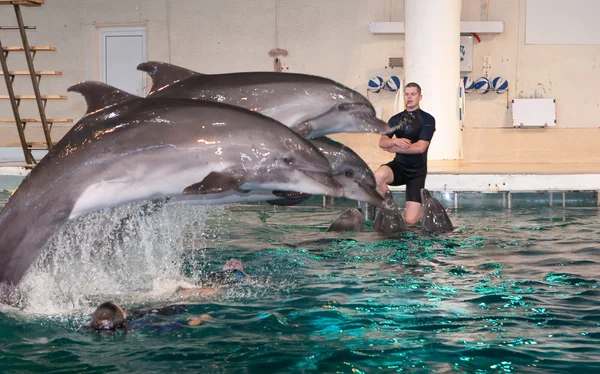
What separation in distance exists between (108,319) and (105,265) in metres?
1.54

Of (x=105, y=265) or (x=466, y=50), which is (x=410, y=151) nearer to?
(x=105, y=265)

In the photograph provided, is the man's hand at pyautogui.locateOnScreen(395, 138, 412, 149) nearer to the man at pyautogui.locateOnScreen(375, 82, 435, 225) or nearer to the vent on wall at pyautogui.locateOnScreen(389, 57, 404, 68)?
the man at pyautogui.locateOnScreen(375, 82, 435, 225)

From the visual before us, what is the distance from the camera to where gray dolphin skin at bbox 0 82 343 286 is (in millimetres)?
4469

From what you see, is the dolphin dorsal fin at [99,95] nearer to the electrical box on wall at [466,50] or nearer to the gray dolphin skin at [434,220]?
the gray dolphin skin at [434,220]

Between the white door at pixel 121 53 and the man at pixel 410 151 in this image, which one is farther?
the white door at pixel 121 53

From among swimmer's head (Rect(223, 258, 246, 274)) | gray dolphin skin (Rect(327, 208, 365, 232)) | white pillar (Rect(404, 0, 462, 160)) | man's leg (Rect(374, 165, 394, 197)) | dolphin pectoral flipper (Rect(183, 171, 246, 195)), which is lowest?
swimmer's head (Rect(223, 258, 246, 274))

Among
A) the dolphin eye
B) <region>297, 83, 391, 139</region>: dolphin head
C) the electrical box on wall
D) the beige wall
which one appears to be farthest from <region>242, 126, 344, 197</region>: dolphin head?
the electrical box on wall

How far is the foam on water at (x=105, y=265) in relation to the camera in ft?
15.8

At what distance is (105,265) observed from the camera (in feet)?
18.8

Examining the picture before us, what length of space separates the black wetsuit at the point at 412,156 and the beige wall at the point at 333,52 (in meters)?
6.24

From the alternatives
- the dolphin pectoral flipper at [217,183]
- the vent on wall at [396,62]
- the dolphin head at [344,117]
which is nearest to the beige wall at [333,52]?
the vent on wall at [396,62]

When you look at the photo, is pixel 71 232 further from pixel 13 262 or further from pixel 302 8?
pixel 302 8

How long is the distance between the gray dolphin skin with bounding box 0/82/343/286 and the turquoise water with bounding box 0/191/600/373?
42 cm

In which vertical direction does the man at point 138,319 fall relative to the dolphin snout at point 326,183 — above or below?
below
